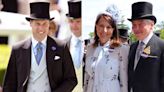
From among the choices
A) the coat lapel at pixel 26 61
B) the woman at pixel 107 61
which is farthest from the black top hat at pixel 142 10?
the coat lapel at pixel 26 61

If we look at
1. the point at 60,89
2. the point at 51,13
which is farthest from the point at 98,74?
the point at 51,13

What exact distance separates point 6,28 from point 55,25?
1.37 ft

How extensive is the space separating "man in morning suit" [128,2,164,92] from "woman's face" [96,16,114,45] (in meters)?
0.24

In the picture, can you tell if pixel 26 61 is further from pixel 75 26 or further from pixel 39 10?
pixel 75 26

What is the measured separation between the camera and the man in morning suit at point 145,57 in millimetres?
2863

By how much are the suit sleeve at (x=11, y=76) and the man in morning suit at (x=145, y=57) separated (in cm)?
97

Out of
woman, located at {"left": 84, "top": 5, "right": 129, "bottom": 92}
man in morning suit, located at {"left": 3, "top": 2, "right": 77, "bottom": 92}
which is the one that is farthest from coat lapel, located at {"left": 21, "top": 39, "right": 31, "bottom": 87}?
woman, located at {"left": 84, "top": 5, "right": 129, "bottom": 92}

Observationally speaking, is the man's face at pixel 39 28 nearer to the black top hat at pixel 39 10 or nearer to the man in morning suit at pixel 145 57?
the black top hat at pixel 39 10

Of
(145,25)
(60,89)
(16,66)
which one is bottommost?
(60,89)

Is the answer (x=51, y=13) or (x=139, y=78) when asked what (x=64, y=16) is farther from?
(x=139, y=78)

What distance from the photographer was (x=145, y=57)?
2.88m

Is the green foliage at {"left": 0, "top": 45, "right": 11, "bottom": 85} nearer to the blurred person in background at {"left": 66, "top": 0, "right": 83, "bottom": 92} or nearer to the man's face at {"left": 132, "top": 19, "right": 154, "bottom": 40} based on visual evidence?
the blurred person in background at {"left": 66, "top": 0, "right": 83, "bottom": 92}

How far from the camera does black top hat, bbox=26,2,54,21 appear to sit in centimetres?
251

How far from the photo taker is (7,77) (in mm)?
2541
